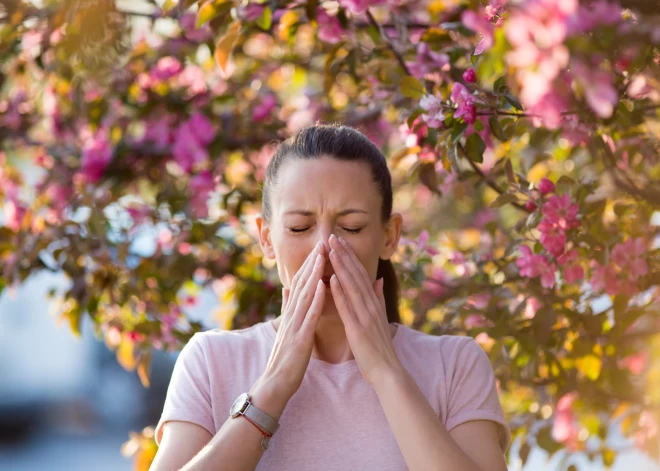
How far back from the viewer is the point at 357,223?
6.38 ft

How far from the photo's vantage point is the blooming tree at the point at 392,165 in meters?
2.02

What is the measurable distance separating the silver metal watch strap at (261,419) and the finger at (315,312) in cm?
21

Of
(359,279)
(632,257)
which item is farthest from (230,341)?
(632,257)

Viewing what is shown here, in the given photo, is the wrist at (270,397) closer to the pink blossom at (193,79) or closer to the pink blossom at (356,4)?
the pink blossom at (356,4)

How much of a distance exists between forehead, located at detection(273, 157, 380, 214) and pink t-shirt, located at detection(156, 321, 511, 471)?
0.36 metres

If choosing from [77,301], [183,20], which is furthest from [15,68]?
[77,301]

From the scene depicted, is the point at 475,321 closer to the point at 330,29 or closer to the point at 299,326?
the point at 299,326

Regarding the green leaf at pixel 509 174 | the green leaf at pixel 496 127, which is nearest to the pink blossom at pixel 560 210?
the green leaf at pixel 509 174

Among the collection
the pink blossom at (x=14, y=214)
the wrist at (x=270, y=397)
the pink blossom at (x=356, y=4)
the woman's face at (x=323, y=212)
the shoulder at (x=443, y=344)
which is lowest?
the pink blossom at (x=14, y=214)

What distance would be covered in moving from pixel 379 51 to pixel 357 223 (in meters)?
0.83

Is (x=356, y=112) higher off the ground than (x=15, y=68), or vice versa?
(x=15, y=68)

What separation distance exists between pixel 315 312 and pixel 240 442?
0.33 m

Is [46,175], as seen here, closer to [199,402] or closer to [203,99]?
[203,99]

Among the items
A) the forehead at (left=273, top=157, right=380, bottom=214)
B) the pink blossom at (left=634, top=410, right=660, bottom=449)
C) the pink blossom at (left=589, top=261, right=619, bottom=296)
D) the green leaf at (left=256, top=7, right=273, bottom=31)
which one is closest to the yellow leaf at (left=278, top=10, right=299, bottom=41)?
the green leaf at (left=256, top=7, right=273, bottom=31)
